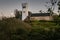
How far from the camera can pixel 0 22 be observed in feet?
30.1

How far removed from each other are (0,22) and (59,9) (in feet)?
87.7

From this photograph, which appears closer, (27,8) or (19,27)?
(19,27)

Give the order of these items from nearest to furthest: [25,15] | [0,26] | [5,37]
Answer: [5,37] < [0,26] < [25,15]

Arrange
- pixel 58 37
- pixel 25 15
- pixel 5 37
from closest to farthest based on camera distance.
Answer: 1. pixel 5 37
2. pixel 58 37
3. pixel 25 15

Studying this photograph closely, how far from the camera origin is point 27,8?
3391 cm

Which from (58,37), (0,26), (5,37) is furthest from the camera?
(0,26)

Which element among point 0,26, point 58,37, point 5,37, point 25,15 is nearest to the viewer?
point 5,37

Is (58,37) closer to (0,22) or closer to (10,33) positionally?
(10,33)

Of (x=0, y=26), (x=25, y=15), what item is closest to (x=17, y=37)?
(x=0, y=26)

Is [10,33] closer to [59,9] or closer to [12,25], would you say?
[12,25]

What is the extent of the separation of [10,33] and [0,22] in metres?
1.12

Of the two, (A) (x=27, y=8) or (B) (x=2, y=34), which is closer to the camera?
(B) (x=2, y=34)

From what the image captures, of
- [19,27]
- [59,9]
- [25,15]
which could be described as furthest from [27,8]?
[19,27]

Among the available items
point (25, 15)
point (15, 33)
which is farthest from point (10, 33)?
point (25, 15)
